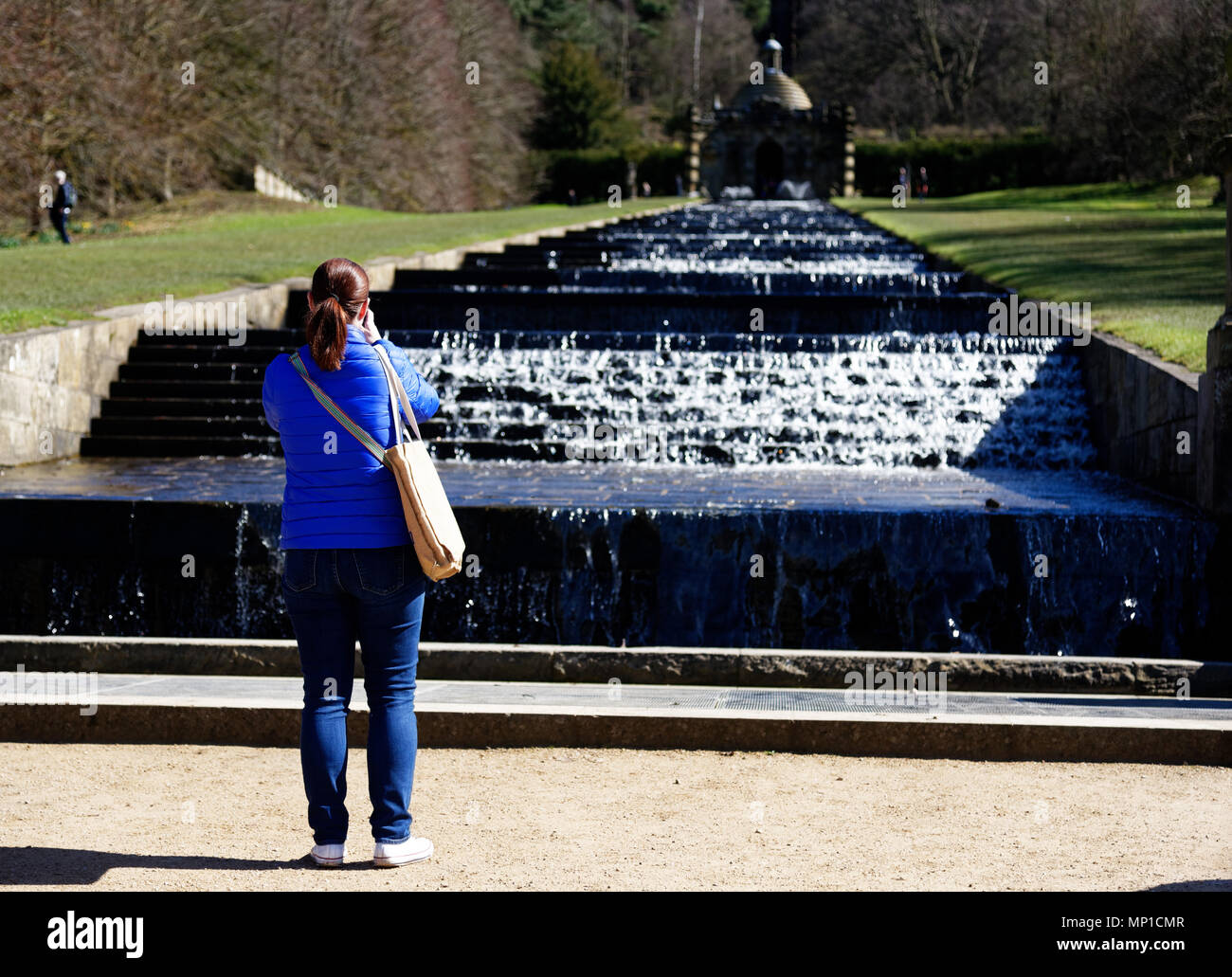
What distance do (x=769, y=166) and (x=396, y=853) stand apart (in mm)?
72781

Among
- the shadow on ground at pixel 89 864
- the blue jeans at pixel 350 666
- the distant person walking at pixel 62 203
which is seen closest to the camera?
the shadow on ground at pixel 89 864

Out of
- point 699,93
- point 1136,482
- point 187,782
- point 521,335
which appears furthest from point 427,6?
point 187,782

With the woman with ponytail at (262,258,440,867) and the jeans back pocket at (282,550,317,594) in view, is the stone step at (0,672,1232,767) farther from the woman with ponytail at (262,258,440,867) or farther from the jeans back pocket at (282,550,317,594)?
the jeans back pocket at (282,550,317,594)

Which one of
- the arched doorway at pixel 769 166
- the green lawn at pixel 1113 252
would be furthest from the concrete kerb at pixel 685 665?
the arched doorway at pixel 769 166

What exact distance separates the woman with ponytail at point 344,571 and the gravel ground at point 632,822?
248 millimetres

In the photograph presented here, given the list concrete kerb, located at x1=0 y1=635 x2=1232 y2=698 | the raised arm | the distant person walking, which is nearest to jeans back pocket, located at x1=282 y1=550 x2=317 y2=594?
the raised arm

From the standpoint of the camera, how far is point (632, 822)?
523 centimetres

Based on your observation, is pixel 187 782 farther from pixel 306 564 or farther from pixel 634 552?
pixel 634 552

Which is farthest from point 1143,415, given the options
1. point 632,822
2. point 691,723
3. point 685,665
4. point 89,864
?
point 89,864

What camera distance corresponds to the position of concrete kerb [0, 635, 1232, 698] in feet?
24.1

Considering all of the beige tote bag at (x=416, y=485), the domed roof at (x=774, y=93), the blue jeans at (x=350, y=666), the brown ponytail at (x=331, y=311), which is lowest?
the blue jeans at (x=350, y=666)

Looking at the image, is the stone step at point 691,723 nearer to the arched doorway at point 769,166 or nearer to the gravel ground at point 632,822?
the gravel ground at point 632,822

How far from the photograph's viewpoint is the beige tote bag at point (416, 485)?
4516 mm

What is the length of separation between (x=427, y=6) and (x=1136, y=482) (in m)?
52.5
